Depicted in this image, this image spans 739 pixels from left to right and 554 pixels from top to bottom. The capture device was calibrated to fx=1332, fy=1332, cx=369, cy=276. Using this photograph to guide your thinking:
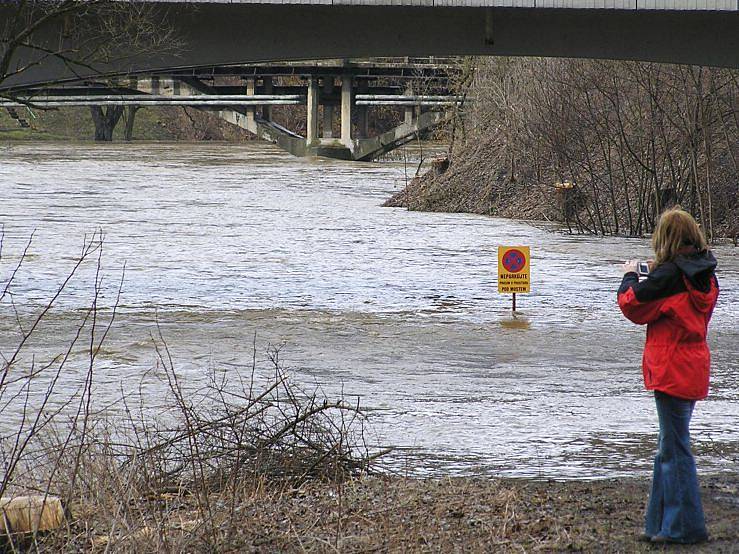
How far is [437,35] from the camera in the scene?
66.0ft

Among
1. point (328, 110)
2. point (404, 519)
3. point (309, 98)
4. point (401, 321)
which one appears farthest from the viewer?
point (328, 110)

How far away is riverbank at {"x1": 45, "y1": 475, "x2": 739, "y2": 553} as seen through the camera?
625cm

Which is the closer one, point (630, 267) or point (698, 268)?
point (698, 268)

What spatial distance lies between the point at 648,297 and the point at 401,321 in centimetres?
956

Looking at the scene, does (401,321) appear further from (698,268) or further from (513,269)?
(698,268)

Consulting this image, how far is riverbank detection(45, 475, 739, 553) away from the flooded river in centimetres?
92

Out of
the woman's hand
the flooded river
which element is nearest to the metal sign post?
the flooded river

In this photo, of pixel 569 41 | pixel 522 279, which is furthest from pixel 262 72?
pixel 522 279

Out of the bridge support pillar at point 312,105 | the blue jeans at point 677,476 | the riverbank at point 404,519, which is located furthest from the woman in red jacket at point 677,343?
the bridge support pillar at point 312,105

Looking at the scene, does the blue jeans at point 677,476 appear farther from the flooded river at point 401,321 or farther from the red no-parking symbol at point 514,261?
the red no-parking symbol at point 514,261

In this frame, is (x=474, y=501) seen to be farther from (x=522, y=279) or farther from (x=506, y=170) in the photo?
(x=506, y=170)

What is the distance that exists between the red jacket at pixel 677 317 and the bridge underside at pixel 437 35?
523 inches

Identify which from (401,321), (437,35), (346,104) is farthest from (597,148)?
(346,104)

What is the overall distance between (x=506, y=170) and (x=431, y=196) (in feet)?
7.02
